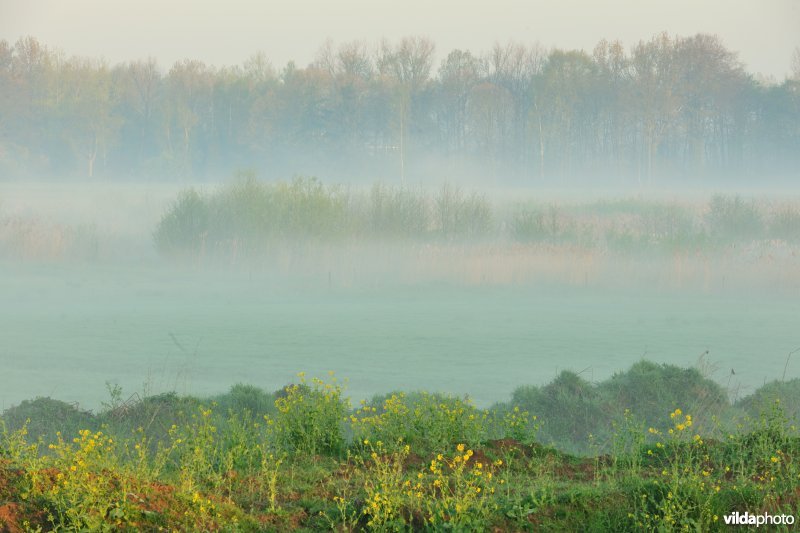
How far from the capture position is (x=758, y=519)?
488 centimetres

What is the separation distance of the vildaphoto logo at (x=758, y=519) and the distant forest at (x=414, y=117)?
136 ft

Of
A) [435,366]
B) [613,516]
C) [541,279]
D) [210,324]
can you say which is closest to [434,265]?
[541,279]

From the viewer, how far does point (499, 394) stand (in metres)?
13.4

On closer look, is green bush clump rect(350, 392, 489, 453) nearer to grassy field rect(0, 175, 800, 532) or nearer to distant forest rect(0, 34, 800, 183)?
grassy field rect(0, 175, 800, 532)

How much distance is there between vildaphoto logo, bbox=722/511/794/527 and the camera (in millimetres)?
4832

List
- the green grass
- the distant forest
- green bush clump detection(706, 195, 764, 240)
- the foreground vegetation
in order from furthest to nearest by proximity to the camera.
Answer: the distant forest
green bush clump detection(706, 195, 764, 240)
the green grass
the foreground vegetation

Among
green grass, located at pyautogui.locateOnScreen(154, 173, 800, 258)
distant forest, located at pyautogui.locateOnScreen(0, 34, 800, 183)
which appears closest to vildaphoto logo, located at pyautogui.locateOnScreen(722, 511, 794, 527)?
green grass, located at pyautogui.locateOnScreen(154, 173, 800, 258)

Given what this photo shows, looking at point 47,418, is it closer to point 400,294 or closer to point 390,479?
point 390,479

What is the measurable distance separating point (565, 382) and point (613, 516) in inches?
218

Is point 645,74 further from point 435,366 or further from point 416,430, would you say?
point 416,430

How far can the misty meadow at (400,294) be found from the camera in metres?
5.35

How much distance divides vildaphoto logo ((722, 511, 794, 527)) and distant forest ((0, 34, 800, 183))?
4138 cm

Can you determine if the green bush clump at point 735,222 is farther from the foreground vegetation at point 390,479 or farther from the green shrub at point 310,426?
the green shrub at point 310,426

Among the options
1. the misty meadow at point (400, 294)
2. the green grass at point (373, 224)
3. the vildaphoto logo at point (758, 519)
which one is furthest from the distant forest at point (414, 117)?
the vildaphoto logo at point (758, 519)
